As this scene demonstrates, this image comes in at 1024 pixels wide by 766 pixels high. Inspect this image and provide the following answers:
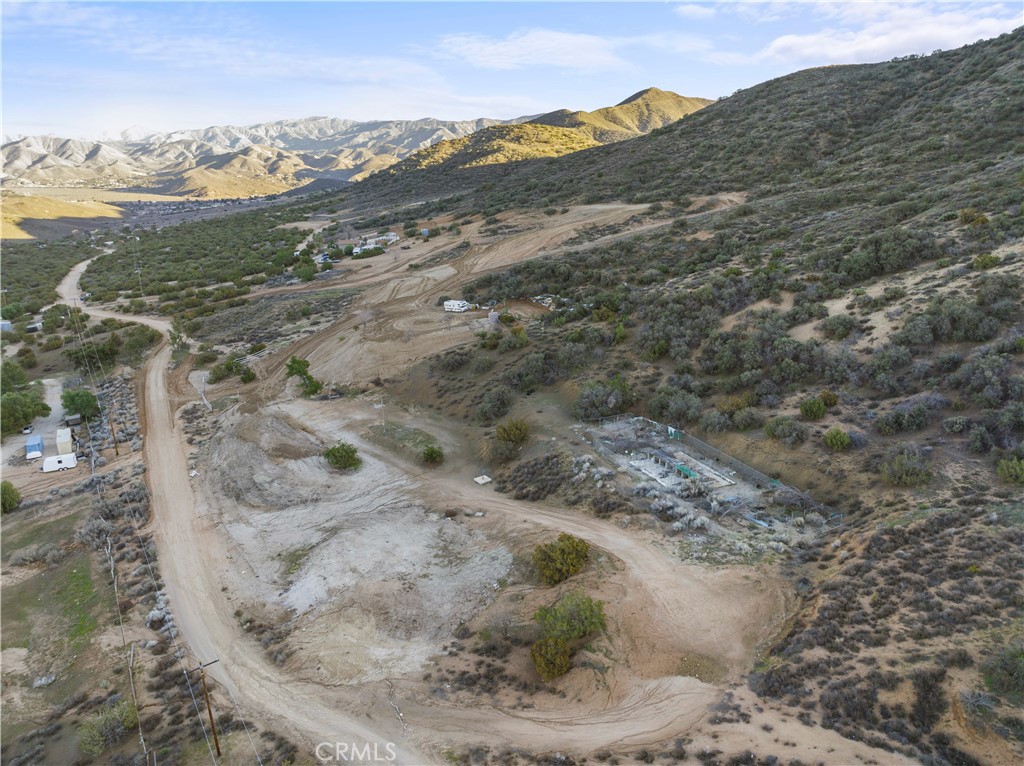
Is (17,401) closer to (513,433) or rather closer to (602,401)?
(513,433)

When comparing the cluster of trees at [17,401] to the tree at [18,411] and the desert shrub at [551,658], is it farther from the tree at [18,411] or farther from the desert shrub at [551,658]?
the desert shrub at [551,658]

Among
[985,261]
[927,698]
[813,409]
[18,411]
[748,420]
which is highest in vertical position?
[985,261]

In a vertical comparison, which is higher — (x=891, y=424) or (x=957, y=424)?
(x=957, y=424)

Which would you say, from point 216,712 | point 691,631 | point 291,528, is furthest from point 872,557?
point 291,528

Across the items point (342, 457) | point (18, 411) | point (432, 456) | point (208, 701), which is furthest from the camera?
point (18, 411)

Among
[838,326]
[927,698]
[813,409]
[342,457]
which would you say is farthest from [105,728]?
[838,326]

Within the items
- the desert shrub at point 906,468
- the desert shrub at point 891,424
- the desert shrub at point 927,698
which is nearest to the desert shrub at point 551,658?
the desert shrub at point 927,698

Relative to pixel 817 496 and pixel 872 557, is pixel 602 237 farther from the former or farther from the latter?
pixel 872 557
